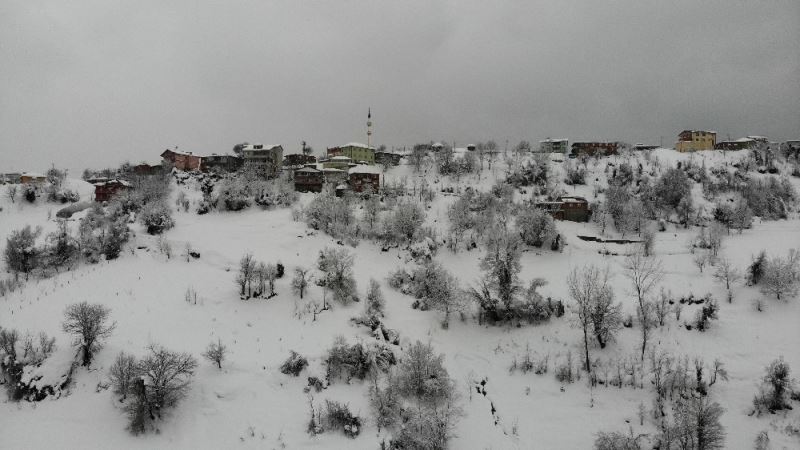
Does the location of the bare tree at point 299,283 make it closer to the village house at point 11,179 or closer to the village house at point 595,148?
the village house at point 11,179

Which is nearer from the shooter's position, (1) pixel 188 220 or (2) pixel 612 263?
(2) pixel 612 263

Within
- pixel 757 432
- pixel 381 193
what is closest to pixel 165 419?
pixel 757 432

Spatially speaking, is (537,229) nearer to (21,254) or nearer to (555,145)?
(21,254)


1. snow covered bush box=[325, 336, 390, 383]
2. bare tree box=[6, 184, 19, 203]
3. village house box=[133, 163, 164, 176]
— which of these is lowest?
snow covered bush box=[325, 336, 390, 383]

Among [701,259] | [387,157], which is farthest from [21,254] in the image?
[387,157]

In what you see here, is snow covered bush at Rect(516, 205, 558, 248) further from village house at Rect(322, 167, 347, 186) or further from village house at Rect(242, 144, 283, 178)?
village house at Rect(242, 144, 283, 178)

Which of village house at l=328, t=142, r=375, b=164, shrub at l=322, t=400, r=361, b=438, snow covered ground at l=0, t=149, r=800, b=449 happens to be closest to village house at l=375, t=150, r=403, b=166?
village house at l=328, t=142, r=375, b=164

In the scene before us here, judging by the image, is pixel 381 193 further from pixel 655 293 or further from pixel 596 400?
pixel 596 400
